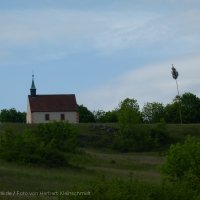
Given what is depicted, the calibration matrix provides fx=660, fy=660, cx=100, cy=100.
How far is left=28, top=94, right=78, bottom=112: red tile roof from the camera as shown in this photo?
356 feet

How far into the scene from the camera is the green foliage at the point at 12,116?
13400 centimetres

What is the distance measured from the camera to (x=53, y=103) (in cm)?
10956

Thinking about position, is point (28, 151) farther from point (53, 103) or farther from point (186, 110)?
point (186, 110)

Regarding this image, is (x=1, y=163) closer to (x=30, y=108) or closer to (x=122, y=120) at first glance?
(x=122, y=120)

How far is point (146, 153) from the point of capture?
72.2m

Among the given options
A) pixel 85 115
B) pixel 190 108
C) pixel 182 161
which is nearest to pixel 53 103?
pixel 85 115

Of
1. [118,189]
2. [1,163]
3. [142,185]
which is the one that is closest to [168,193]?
[142,185]

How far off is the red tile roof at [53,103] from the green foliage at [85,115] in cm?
1713

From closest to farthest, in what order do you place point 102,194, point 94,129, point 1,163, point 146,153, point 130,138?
point 102,194 < point 1,163 < point 146,153 < point 130,138 < point 94,129

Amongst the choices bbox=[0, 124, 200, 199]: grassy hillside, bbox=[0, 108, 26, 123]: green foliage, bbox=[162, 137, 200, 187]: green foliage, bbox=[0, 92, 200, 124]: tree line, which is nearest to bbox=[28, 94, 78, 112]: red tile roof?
bbox=[0, 92, 200, 124]: tree line

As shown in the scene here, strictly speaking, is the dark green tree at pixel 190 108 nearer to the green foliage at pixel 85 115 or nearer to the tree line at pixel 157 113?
the tree line at pixel 157 113

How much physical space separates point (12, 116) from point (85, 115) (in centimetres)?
1678

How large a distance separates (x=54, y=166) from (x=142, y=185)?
2572 cm

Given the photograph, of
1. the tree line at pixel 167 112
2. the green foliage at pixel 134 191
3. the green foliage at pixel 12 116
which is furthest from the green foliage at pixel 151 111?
the green foliage at pixel 134 191
